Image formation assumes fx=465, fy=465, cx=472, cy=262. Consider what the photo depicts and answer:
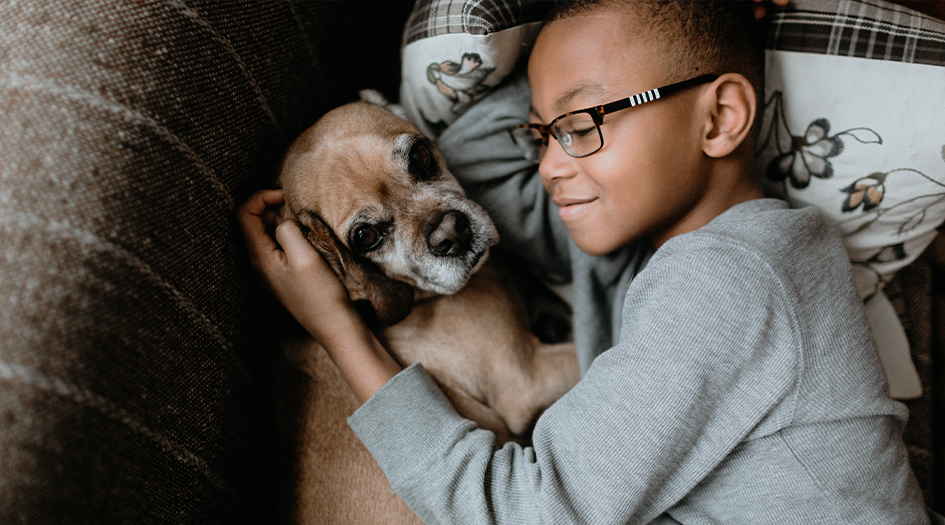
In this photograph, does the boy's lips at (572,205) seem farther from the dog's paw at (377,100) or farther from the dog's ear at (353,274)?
the dog's paw at (377,100)

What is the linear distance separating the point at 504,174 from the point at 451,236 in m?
0.41

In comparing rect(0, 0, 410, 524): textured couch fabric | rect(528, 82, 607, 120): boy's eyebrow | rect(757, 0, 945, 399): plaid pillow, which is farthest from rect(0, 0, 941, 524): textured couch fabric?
rect(757, 0, 945, 399): plaid pillow

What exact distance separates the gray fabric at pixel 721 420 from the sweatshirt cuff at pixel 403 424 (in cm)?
1

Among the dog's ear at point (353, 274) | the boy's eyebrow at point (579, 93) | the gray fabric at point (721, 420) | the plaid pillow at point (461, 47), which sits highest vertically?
the plaid pillow at point (461, 47)

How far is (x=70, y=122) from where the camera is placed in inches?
34.4

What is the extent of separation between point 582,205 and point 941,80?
3.17 feet

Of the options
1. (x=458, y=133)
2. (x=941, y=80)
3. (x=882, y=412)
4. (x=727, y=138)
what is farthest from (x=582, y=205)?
(x=941, y=80)

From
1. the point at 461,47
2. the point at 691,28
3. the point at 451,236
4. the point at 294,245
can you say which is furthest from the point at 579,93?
the point at 294,245

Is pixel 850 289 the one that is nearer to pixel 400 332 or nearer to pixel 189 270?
pixel 400 332

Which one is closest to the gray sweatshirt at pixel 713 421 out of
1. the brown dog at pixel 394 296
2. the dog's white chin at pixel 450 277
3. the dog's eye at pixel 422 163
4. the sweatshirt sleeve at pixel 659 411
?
the sweatshirt sleeve at pixel 659 411

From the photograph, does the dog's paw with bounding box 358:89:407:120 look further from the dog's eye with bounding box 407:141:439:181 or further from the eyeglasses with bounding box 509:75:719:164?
the eyeglasses with bounding box 509:75:719:164

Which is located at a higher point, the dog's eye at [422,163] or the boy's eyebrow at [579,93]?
the boy's eyebrow at [579,93]

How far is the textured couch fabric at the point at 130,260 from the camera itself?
0.77 meters

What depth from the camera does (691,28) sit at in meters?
1.20
